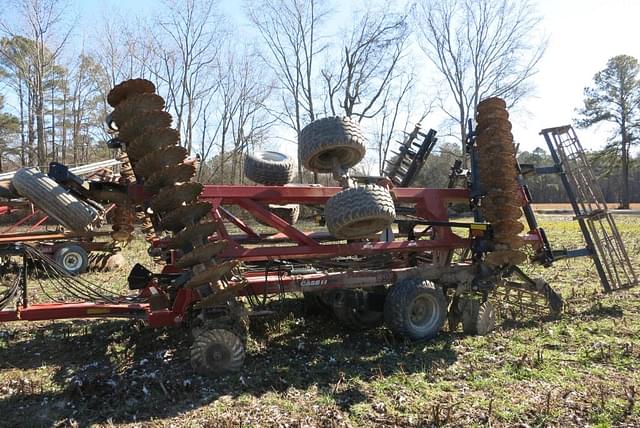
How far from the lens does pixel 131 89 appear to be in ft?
15.5

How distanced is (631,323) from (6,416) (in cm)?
683

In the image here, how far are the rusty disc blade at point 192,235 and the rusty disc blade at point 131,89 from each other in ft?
4.41

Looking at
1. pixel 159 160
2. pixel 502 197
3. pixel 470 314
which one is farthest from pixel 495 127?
pixel 159 160

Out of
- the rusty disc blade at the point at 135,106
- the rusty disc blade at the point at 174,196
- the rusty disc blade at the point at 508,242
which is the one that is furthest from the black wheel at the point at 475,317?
the rusty disc blade at the point at 135,106

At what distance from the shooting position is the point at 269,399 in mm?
4250

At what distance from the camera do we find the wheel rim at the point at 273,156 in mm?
6820

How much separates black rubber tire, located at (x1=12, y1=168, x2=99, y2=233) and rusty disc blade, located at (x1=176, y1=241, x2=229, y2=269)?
3.10 feet

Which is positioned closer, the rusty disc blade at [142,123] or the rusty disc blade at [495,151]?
the rusty disc blade at [142,123]

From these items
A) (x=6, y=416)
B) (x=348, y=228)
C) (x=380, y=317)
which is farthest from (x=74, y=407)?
(x=380, y=317)

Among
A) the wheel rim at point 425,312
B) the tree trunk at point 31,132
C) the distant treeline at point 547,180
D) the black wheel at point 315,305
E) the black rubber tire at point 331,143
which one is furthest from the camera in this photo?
the distant treeline at point 547,180

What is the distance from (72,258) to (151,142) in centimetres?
790

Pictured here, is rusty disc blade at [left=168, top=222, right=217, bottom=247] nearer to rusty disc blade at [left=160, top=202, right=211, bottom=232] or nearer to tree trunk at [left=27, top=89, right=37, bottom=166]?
rusty disc blade at [left=160, top=202, right=211, bottom=232]

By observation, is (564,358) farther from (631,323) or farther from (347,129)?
(347,129)

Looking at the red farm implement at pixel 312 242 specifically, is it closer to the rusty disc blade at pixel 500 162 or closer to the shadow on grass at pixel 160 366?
the rusty disc blade at pixel 500 162
